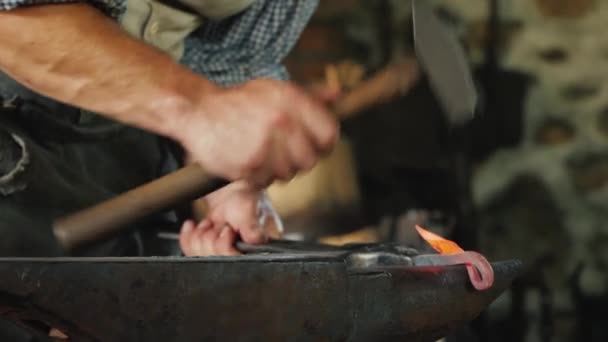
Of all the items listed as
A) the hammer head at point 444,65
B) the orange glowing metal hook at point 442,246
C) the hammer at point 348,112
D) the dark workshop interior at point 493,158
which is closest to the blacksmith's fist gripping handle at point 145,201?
the hammer at point 348,112

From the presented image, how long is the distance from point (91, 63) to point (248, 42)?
2.00 ft

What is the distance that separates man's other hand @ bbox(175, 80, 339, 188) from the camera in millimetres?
810

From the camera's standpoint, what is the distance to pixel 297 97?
2.69 ft

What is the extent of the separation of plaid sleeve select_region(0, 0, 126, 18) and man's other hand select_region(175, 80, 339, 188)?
0.19m

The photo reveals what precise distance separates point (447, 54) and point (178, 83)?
12.1 inches

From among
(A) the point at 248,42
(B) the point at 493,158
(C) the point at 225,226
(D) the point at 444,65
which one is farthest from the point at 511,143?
(D) the point at 444,65

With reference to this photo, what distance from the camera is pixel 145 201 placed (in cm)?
88

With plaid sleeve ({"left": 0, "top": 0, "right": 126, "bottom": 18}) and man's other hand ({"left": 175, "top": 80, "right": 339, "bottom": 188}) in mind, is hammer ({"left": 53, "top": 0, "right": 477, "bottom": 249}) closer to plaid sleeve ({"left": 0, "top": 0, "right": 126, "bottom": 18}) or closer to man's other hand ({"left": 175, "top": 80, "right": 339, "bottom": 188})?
man's other hand ({"left": 175, "top": 80, "right": 339, "bottom": 188})

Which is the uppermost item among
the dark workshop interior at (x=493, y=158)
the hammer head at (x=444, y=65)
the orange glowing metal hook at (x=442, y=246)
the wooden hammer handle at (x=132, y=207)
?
the hammer head at (x=444, y=65)

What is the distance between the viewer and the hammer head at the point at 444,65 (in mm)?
979

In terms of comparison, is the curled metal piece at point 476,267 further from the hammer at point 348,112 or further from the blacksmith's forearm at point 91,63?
the blacksmith's forearm at point 91,63

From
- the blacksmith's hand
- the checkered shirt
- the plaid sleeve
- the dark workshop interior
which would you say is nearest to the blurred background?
the dark workshop interior

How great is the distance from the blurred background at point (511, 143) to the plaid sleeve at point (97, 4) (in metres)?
1.55

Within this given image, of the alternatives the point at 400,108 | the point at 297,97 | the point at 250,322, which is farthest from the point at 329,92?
the point at 400,108
